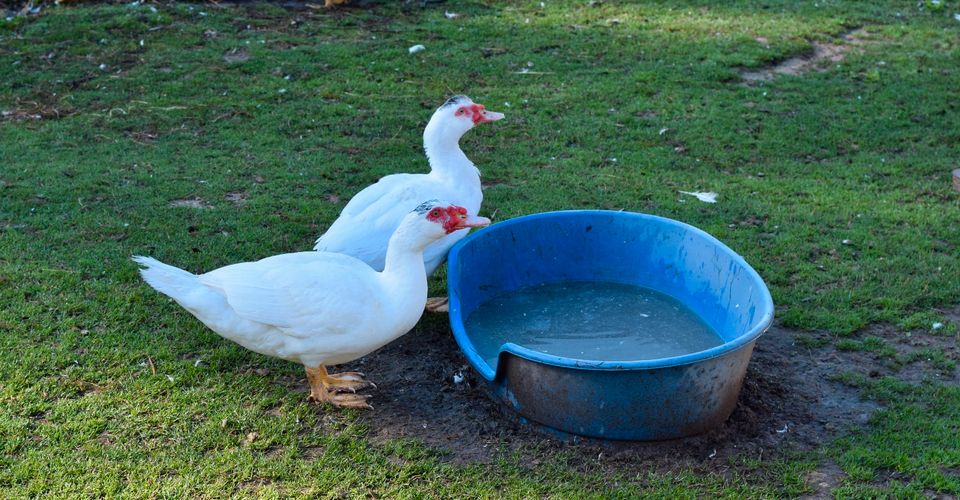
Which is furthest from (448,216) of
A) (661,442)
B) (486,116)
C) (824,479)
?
(824,479)

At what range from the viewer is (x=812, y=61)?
349 inches

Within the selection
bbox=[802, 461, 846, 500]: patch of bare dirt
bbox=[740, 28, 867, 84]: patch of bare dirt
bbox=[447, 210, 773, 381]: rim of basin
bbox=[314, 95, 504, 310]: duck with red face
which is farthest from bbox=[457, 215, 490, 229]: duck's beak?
bbox=[740, 28, 867, 84]: patch of bare dirt

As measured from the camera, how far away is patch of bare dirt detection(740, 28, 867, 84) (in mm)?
8539

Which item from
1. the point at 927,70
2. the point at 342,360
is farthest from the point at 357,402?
the point at 927,70

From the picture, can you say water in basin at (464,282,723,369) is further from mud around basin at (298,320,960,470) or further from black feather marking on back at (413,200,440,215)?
black feather marking on back at (413,200,440,215)

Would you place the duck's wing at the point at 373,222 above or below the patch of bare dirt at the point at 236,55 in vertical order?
above

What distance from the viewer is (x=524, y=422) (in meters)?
4.05

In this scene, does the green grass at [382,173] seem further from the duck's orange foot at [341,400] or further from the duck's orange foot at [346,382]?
the duck's orange foot at [346,382]

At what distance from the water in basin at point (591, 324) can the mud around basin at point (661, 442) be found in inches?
10.4

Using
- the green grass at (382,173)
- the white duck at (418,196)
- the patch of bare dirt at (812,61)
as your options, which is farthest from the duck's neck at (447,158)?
the patch of bare dirt at (812,61)

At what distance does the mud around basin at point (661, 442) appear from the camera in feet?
12.8

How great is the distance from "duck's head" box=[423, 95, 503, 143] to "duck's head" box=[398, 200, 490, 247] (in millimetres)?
1086

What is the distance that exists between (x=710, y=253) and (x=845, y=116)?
12.1 feet

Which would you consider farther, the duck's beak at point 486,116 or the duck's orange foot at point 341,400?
the duck's beak at point 486,116
